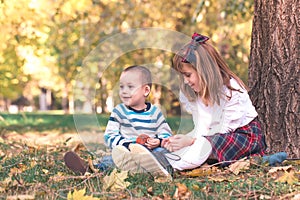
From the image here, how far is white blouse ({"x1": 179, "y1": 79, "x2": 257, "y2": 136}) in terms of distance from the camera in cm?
345

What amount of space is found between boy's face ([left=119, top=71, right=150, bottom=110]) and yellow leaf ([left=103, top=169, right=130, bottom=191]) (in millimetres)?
738

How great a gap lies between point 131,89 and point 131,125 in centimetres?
22

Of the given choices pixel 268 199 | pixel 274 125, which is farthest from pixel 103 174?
pixel 274 125

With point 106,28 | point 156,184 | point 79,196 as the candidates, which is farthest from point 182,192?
point 106,28

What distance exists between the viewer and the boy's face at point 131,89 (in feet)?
11.5

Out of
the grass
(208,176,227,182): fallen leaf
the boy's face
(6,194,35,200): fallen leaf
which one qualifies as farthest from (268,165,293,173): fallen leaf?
(6,194,35,200): fallen leaf

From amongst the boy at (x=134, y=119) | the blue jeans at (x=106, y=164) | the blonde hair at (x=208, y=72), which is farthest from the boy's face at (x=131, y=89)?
the blue jeans at (x=106, y=164)

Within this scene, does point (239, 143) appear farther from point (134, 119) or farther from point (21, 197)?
point (21, 197)

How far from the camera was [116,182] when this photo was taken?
2787 mm

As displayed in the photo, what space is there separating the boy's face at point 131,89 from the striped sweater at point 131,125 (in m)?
0.05

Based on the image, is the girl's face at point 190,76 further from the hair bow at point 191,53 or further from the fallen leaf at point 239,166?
the fallen leaf at point 239,166

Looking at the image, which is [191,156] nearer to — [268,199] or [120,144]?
[120,144]

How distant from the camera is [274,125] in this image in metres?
3.84

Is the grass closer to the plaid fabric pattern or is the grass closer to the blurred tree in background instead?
the plaid fabric pattern
